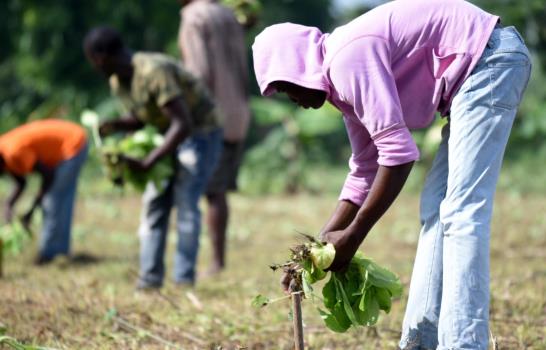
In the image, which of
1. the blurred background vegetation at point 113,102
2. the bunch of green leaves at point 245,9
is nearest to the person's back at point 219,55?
the bunch of green leaves at point 245,9

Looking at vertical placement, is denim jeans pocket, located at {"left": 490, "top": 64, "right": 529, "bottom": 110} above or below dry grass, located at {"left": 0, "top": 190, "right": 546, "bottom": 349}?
above

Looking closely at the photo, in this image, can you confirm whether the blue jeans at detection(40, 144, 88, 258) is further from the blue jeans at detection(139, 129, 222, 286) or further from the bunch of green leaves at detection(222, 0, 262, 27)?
the blue jeans at detection(139, 129, 222, 286)

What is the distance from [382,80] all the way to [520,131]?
9.85m

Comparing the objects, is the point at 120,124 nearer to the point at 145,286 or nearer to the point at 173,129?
the point at 173,129

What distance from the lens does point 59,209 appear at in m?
7.68

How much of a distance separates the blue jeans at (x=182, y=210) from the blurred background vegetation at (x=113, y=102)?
23.9 ft

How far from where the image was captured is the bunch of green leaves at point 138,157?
5.57 m

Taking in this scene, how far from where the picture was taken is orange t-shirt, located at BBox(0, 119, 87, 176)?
7.20 metres

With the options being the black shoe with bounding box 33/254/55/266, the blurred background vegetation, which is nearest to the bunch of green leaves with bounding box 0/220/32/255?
the black shoe with bounding box 33/254/55/266

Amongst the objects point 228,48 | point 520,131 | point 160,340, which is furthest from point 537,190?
point 160,340

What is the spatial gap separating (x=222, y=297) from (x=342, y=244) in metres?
2.39

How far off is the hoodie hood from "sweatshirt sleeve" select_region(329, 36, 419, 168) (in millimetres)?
89

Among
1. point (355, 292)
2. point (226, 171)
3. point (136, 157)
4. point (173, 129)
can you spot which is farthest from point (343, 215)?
point (226, 171)

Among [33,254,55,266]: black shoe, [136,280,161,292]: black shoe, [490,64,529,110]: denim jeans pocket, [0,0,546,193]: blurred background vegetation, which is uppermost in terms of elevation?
[490,64,529,110]: denim jeans pocket
